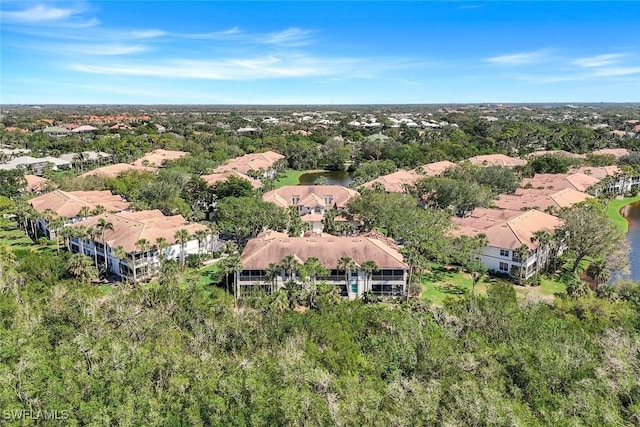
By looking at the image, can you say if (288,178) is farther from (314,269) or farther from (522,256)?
(314,269)

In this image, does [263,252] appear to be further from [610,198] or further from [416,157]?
[416,157]

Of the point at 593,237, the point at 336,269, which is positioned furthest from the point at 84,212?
the point at 593,237

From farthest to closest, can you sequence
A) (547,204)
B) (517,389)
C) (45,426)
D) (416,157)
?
(416,157)
(547,204)
(517,389)
(45,426)

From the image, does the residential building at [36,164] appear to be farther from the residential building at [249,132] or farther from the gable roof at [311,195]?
the residential building at [249,132]

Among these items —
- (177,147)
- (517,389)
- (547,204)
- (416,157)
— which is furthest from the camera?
(177,147)

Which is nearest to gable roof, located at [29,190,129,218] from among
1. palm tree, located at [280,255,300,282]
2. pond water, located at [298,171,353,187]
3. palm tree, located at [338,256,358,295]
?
palm tree, located at [280,255,300,282]

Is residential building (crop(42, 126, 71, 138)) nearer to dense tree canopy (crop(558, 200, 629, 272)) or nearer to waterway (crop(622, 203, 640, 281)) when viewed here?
dense tree canopy (crop(558, 200, 629, 272))

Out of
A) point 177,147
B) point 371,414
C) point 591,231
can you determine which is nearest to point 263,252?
point 371,414
